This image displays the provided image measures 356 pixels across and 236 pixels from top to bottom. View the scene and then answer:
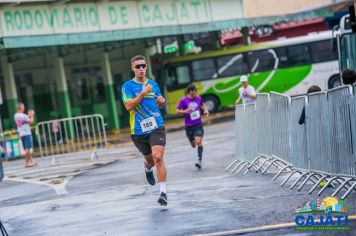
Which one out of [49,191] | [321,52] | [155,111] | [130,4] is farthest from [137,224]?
[321,52]

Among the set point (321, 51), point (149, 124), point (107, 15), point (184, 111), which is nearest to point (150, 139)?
point (149, 124)

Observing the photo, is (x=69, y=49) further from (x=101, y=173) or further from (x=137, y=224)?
(x=137, y=224)

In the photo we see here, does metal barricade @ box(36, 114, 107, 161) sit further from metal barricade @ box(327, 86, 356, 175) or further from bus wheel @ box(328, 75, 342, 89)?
bus wheel @ box(328, 75, 342, 89)

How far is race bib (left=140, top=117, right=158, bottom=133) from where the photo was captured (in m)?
11.4

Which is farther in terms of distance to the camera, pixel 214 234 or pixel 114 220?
pixel 114 220

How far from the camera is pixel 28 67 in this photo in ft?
126

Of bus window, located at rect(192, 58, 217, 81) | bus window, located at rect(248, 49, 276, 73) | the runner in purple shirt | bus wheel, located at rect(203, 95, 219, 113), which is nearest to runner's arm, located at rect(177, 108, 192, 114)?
the runner in purple shirt

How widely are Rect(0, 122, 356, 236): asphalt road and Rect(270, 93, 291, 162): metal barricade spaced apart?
0.55m

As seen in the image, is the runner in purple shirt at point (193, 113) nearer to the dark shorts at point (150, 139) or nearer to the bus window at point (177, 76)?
the dark shorts at point (150, 139)

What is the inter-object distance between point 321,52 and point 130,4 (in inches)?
378

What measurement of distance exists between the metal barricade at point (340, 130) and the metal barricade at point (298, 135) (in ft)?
4.05

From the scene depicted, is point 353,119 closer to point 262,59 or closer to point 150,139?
point 150,139

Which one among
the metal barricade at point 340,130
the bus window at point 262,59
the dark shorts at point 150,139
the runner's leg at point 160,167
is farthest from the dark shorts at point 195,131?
the bus window at point 262,59

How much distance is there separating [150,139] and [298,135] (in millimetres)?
2362
